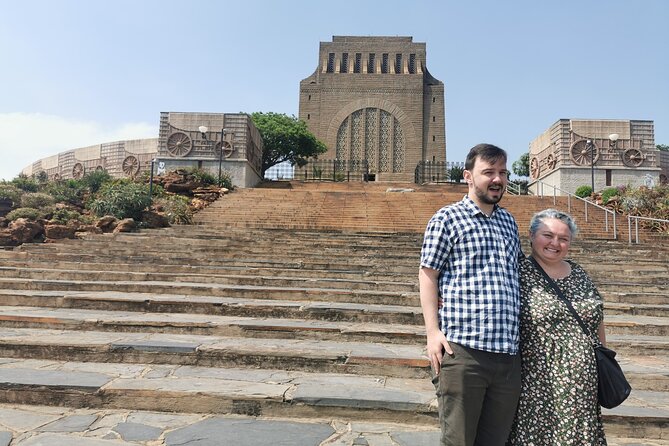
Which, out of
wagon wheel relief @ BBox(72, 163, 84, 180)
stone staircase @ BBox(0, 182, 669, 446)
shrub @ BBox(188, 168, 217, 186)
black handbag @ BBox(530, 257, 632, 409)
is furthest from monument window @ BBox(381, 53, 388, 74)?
black handbag @ BBox(530, 257, 632, 409)

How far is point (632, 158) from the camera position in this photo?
2244cm

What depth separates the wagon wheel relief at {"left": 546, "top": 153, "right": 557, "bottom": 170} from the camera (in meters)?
23.8

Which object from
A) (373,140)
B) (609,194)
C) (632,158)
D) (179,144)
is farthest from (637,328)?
(373,140)

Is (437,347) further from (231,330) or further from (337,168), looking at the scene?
(337,168)

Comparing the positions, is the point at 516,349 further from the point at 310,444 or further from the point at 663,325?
the point at 663,325

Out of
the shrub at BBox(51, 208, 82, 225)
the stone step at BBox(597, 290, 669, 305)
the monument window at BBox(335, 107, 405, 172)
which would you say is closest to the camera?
the stone step at BBox(597, 290, 669, 305)

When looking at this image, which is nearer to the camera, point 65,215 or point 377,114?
point 65,215

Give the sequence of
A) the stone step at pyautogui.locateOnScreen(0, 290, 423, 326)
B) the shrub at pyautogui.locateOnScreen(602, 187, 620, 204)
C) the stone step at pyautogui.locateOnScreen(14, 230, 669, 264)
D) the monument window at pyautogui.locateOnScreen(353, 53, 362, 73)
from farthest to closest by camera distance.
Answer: the monument window at pyautogui.locateOnScreen(353, 53, 362, 73)
the shrub at pyautogui.locateOnScreen(602, 187, 620, 204)
the stone step at pyautogui.locateOnScreen(14, 230, 669, 264)
the stone step at pyautogui.locateOnScreen(0, 290, 423, 326)

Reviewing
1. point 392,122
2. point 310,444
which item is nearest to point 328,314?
point 310,444

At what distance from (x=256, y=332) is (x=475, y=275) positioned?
2.97 metres

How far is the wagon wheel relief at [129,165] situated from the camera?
99.0 ft

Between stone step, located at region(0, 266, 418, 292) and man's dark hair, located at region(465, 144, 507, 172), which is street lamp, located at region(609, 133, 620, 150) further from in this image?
man's dark hair, located at region(465, 144, 507, 172)

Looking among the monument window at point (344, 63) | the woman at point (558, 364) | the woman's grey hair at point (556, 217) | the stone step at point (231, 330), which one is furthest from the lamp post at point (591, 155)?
the monument window at point (344, 63)

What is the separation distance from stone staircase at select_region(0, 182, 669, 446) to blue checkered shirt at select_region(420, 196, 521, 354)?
3.82ft
